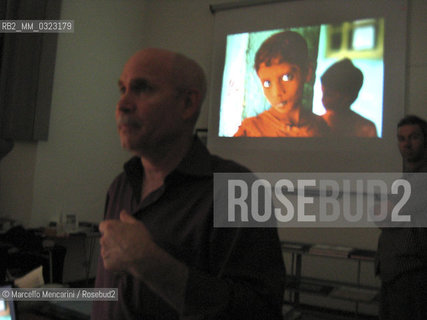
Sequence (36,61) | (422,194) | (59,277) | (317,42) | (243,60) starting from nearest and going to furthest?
(422,194) < (59,277) < (36,61) < (317,42) < (243,60)

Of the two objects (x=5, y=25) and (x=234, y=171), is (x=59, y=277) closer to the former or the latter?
(x=5, y=25)

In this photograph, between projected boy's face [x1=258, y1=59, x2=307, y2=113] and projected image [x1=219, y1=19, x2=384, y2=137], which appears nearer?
projected image [x1=219, y1=19, x2=384, y2=137]

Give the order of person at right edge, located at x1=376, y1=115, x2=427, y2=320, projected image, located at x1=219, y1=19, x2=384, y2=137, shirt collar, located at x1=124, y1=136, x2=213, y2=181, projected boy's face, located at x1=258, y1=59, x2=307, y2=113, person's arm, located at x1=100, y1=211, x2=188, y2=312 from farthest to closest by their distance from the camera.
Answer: projected boy's face, located at x1=258, y1=59, x2=307, y2=113
projected image, located at x1=219, y1=19, x2=384, y2=137
person at right edge, located at x1=376, y1=115, x2=427, y2=320
shirt collar, located at x1=124, y1=136, x2=213, y2=181
person's arm, located at x1=100, y1=211, x2=188, y2=312

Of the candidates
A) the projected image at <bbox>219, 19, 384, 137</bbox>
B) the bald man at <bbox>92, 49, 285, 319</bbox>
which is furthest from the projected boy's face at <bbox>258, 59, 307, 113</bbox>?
the bald man at <bbox>92, 49, 285, 319</bbox>

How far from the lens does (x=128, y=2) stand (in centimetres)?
515

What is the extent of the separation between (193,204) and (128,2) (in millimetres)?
4877

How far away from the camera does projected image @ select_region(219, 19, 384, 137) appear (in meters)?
3.97

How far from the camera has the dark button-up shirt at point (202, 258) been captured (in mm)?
744

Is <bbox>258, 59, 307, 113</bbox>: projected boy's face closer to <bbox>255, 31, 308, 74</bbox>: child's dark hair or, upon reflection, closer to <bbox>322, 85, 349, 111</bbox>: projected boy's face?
<bbox>255, 31, 308, 74</bbox>: child's dark hair

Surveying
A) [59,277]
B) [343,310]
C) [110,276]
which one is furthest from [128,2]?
[110,276]

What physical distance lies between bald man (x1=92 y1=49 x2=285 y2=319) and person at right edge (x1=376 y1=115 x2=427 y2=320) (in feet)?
4.09

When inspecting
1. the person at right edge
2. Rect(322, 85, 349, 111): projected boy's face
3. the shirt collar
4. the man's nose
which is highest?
Rect(322, 85, 349, 111): projected boy's face

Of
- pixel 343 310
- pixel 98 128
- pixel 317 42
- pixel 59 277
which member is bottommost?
pixel 343 310

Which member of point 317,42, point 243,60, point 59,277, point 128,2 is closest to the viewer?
point 59,277
